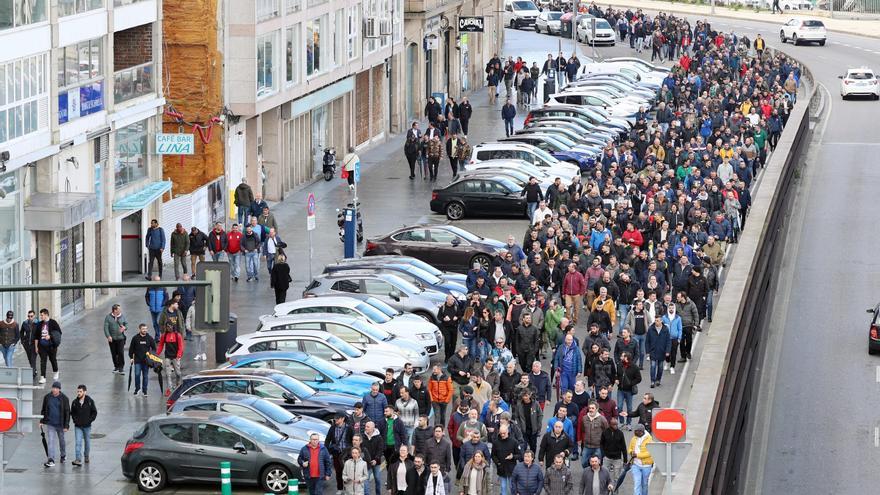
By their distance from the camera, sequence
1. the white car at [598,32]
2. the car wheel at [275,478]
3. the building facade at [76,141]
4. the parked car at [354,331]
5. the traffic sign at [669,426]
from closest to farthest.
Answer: the traffic sign at [669,426] → the car wheel at [275,478] → the parked car at [354,331] → the building facade at [76,141] → the white car at [598,32]

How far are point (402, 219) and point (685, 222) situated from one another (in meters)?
9.95

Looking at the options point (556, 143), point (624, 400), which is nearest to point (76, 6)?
point (624, 400)

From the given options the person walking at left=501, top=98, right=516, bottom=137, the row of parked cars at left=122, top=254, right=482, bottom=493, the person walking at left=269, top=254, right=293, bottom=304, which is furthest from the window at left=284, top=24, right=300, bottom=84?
the person walking at left=269, top=254, right=293, bottom=304

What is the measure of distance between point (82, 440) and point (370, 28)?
33.7 meters

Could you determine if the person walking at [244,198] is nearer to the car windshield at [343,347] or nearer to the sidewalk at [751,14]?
the car windshield at [343,347]

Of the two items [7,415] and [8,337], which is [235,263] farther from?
[7,415]

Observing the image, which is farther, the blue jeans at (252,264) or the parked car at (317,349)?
the blue jeans at (252,264)

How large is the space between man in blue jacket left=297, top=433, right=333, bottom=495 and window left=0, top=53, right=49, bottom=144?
12088 millimetres

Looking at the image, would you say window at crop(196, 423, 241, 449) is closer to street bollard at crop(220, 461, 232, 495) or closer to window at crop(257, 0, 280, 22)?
street bollard at crop(220, 461, 232, 495)

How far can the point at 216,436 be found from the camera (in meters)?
26.6

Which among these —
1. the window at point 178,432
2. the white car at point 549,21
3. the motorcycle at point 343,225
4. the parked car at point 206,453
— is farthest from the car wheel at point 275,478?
the white car at point 549,21

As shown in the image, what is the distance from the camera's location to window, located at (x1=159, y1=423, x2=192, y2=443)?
2659 cm

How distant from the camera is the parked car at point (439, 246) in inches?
1626

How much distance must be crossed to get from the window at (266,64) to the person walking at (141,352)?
58.3ft
